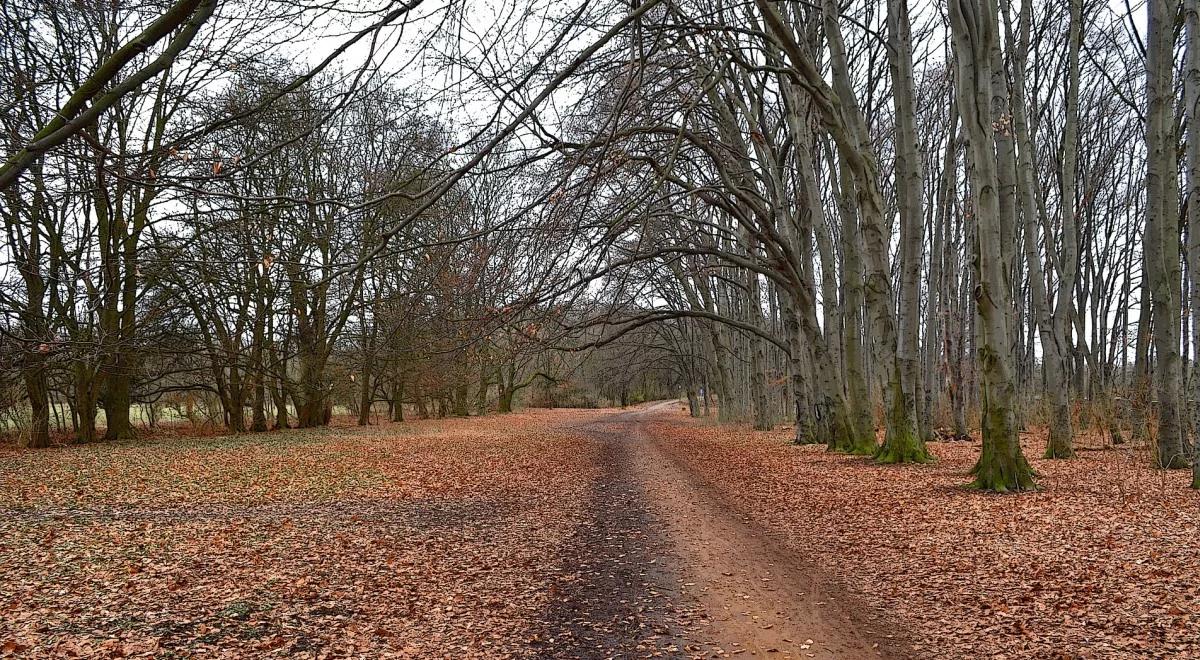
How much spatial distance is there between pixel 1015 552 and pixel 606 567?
10.3 ft

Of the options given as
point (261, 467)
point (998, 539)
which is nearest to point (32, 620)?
point (998, 539)

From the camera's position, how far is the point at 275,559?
603 cm

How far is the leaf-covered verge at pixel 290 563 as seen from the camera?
14.1 ft

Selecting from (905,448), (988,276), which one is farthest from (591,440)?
(988,276)

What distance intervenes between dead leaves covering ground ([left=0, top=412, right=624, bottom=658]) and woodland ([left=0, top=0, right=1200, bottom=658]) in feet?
0.15

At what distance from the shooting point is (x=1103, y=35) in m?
15.4

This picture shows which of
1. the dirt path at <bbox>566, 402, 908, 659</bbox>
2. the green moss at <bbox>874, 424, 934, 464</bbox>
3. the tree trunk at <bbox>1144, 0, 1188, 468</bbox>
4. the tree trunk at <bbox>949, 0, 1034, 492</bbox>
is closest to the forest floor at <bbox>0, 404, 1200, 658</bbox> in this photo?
the dirt path at <bbox>566, 402, 908, 659</bbox>

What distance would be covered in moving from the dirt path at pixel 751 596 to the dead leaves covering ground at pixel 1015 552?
256 millimetres

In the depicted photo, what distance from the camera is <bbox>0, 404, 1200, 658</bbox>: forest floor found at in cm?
418

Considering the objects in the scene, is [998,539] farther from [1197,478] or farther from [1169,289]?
[1169,289]

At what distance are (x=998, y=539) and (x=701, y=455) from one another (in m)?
9.94

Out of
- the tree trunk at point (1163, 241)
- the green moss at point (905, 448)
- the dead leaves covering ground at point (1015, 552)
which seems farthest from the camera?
the green moss at point (905, 448)

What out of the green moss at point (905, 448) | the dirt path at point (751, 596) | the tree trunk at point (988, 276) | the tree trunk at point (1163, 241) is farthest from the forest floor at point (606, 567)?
the green moss at point (905, 448)

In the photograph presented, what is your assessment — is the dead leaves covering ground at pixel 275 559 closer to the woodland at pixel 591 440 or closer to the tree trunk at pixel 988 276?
the woodland at pixel 591 440
